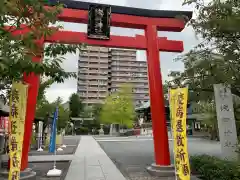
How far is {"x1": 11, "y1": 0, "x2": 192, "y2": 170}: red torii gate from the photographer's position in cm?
837

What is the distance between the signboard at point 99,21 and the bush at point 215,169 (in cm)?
520

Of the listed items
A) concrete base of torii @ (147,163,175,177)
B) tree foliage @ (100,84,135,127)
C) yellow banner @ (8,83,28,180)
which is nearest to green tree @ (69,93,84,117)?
tree foliage @ (100,84,135,127)

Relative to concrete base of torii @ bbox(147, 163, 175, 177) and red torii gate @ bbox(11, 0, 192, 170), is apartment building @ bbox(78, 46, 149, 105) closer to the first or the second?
red torii gate @ bbox(11, 0, 192, 170)

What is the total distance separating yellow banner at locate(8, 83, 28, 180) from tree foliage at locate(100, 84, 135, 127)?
31.6 meters

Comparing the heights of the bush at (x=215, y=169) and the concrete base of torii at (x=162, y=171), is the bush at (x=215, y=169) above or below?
above

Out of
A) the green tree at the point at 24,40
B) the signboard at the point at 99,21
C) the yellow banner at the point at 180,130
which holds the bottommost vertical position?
the yellow banner at the point at 180,130

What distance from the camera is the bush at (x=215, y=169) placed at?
6.06 m

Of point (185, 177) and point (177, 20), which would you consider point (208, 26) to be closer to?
point (177, 20)

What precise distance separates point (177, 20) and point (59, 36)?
436cm

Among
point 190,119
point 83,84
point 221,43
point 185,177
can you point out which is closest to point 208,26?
point 221,43

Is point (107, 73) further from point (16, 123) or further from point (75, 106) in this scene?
point (16, 123)

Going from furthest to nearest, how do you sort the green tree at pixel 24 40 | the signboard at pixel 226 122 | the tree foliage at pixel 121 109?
the tree foliage at pixel 121 109, the signboard at pixel 226 122, the green tree at pixel 24 40

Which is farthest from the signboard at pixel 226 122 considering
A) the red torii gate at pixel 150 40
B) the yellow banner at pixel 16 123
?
the yellow banner at pixel 16 123

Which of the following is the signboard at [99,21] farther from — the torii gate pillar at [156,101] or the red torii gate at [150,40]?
the torii gate pillar at [156,101]
